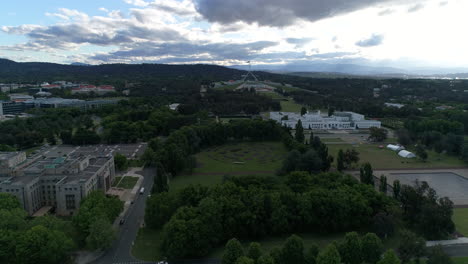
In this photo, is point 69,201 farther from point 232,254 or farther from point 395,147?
point 395,147

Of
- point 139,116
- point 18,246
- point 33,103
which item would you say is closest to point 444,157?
point 18,246

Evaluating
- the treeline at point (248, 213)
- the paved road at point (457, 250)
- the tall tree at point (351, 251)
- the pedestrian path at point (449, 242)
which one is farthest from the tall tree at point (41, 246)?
the paved road at point (457, 250)

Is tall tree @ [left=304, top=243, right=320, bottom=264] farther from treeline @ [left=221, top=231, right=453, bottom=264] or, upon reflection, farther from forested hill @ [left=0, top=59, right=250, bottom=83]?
forested hill @ [left=0, top=59, right=250, bottom=83]

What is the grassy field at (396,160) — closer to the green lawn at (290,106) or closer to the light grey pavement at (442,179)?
the light grey pavement at (442,179)

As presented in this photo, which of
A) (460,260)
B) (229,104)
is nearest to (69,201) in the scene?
(460,260)

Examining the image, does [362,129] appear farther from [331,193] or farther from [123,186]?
[123,186]

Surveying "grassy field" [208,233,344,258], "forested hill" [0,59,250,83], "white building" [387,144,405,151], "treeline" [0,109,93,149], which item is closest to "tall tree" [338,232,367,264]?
"grassy field" [208,233,344,258]
